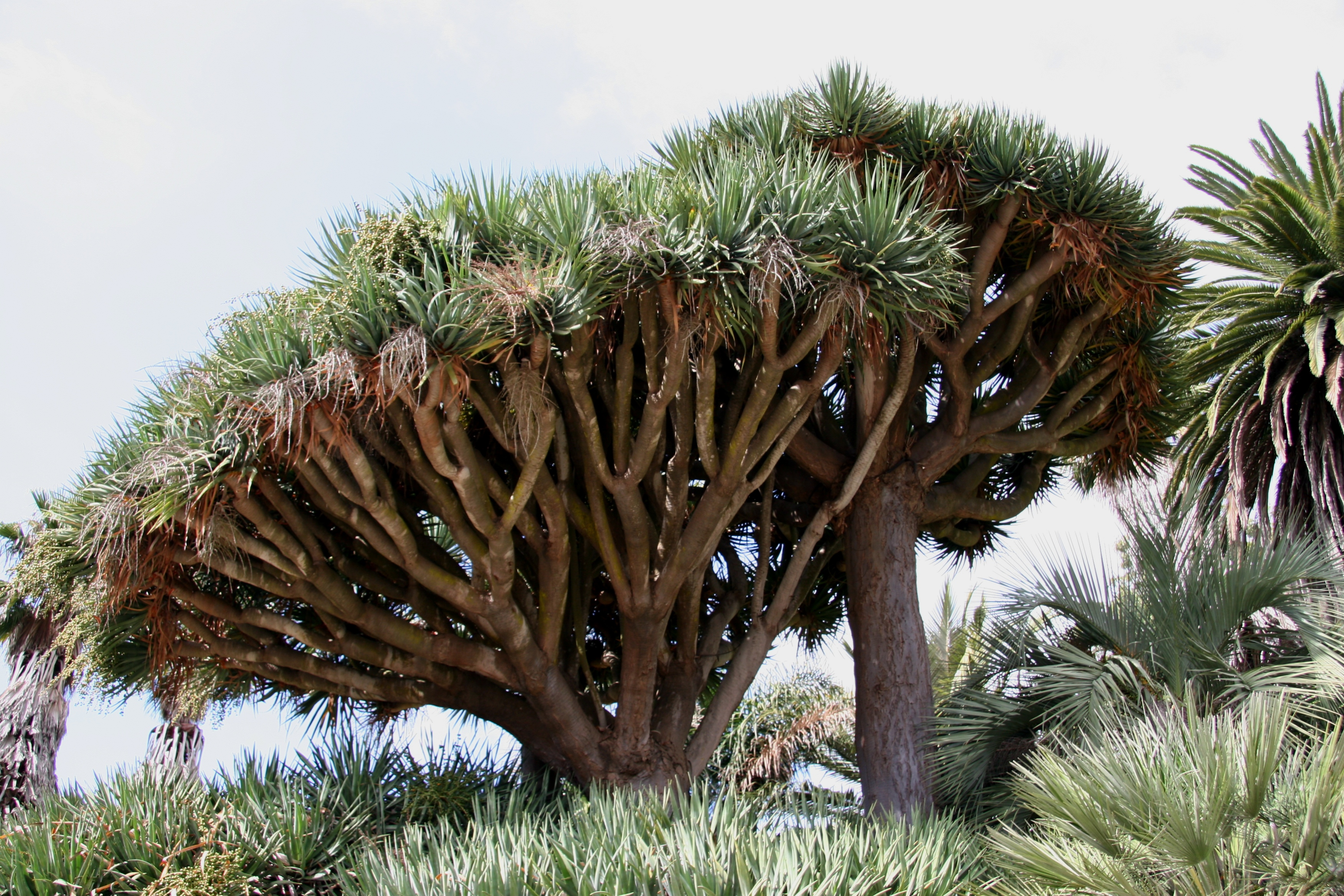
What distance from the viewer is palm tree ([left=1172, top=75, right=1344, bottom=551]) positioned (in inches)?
316

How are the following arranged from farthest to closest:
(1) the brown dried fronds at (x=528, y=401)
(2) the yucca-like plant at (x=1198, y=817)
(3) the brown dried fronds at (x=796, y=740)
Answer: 1. (3) the brown dried fronds at (x=796, y=740)
2. (1) the brown dried fronds at (x=528, y=401)
3. (2) the yucca-like plant at (x=1198, y=817)

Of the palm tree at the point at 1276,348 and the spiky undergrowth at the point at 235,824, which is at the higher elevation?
the palm tree at the point at 1276,348

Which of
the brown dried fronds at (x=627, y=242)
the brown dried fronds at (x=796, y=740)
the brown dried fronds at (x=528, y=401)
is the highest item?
the brown dried fronds at (x=627, y=242)

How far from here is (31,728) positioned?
33.7ft

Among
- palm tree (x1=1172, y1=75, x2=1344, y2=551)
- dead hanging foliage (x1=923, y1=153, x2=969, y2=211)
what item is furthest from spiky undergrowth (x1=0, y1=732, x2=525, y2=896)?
palm tree (x1=1172, y1=75, x2=1344, y2=551)

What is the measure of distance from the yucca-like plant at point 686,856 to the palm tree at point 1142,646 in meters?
1.17

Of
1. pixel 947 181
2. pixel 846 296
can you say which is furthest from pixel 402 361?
pixel 947 181

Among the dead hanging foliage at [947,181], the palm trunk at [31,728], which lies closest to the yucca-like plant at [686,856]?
the dead hanging foliage at [947,181]

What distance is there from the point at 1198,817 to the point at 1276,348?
567 centimetres

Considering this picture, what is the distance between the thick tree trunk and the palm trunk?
7.30 metres

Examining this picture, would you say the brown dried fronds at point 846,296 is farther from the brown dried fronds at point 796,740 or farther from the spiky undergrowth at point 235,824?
the brown dried fronds at point 796,740

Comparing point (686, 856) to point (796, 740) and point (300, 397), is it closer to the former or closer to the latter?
point (300, 397)

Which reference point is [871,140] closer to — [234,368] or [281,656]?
[234,368]

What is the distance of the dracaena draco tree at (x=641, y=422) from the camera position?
578cm
